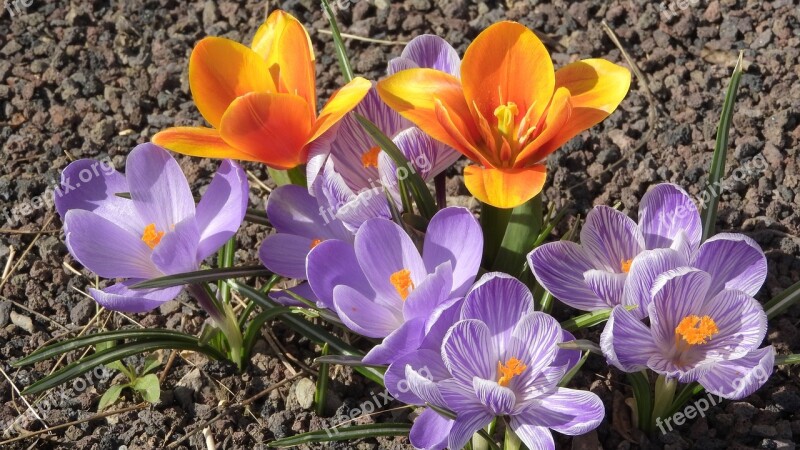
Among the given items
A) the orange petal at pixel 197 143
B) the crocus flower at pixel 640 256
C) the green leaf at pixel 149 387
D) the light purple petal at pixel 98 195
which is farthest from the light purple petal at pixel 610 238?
the green leaf at pixel 149 387

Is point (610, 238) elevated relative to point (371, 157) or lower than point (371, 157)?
lower

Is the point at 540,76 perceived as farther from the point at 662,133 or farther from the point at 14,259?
the point at 14,259

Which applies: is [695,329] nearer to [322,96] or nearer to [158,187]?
[158,187]

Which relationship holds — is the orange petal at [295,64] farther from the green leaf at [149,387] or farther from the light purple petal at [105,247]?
the green leaf at [149,387]

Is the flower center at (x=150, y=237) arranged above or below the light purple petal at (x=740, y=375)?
above

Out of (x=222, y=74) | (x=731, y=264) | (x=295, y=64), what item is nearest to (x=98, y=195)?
(x=222, y=74)

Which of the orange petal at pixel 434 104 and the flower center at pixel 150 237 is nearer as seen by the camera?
the orange petal at pixel 434 104

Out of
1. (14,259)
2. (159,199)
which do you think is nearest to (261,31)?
(159,199)
